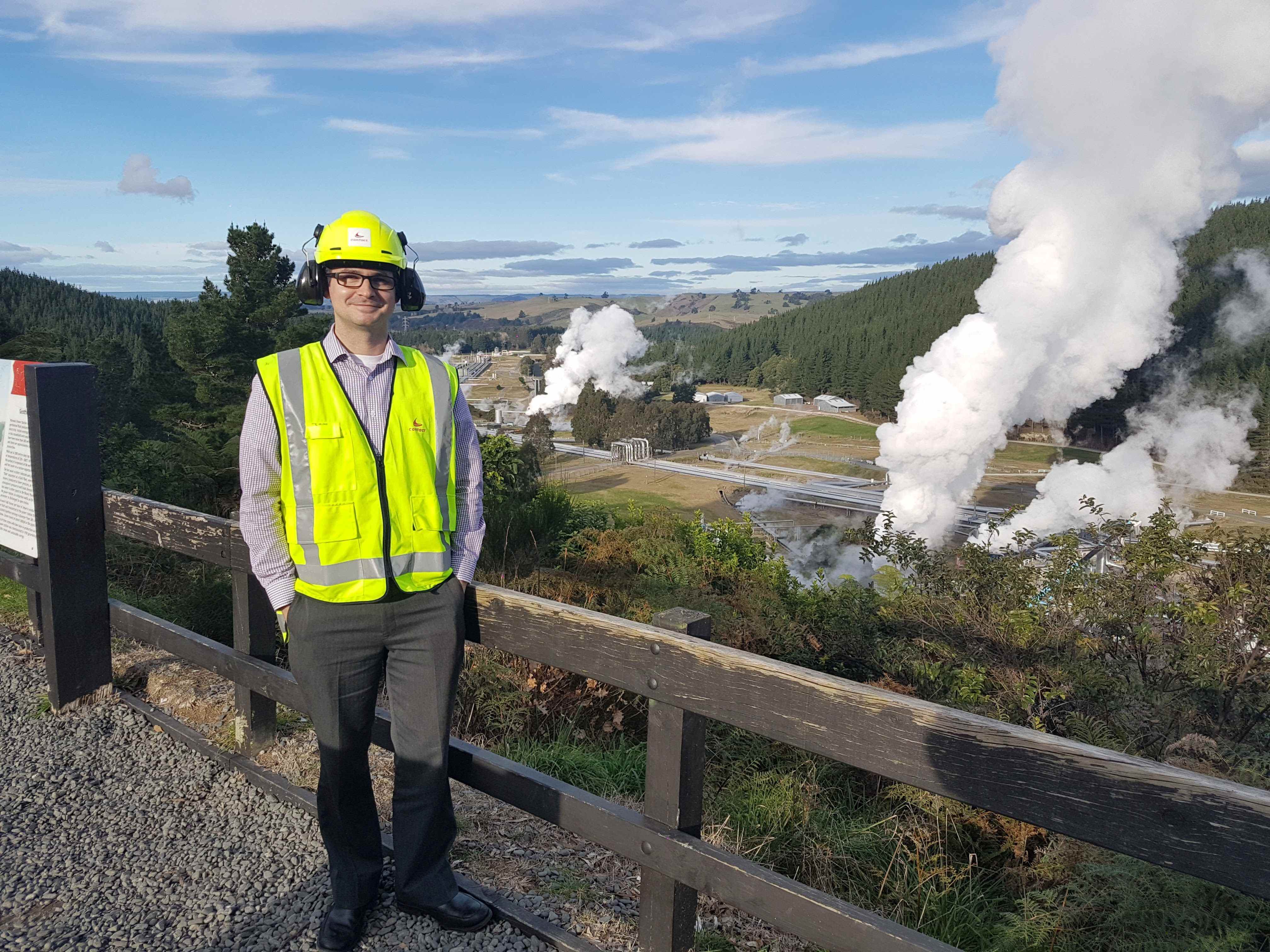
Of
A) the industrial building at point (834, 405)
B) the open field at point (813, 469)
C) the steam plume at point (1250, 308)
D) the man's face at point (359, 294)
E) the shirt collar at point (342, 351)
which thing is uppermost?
the steam plume at point (1250, 308)

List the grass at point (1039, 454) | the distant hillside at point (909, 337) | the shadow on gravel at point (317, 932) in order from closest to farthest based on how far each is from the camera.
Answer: the shadow on gravel at point (317, 932) → the grass at point (1039, 454) → the distant hillside at point (909, 337)

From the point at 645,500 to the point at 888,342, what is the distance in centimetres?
8003

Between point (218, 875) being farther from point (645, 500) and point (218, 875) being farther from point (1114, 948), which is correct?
point (645, 500)

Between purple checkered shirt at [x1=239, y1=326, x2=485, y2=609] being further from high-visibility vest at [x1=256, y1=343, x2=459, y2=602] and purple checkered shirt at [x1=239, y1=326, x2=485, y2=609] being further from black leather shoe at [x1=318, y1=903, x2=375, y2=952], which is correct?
black leather shoe at [x1=318, y1=903, x2=375, y2=952]

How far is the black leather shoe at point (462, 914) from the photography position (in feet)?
9.40

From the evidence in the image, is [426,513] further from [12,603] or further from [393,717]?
[12,603]

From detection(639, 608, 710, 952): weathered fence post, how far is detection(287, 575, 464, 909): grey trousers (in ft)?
2.43

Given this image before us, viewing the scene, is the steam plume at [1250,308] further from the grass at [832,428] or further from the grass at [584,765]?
the grass at [584,765]

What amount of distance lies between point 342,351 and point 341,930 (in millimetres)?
1825

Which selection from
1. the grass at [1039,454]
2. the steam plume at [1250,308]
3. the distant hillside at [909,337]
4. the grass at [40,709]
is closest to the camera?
the grass at [40,709]

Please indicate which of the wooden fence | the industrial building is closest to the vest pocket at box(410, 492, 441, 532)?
the wooden fence

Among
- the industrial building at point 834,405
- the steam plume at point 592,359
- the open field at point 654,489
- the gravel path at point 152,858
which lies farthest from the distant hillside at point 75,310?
the industrial building at point 834,405

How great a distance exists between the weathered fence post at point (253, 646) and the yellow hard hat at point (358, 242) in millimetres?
1566

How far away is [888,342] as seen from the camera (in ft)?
449
